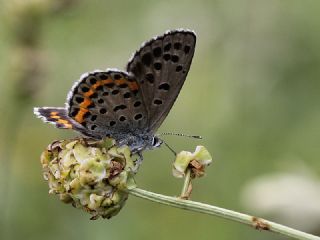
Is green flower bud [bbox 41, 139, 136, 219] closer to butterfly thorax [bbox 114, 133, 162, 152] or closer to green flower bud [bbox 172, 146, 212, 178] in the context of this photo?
green flower bud [bbox 172, 146, 212, 178]

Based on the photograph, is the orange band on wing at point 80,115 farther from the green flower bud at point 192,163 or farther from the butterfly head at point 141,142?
the green flower bud at point 192,163

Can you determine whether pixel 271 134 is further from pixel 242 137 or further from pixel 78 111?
pixel 78 111

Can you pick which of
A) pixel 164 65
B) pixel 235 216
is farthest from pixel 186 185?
pixel 164 65

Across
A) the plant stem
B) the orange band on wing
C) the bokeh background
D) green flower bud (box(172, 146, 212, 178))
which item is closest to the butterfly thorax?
the orange band on wing

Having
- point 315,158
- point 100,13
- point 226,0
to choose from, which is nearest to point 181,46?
point 315,158

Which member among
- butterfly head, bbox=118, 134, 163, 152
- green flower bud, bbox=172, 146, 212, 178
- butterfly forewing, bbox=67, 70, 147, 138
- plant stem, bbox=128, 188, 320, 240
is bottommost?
plant stem, bbox=128, 188, 320, 240

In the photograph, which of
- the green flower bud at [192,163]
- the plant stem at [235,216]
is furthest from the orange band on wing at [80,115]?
the plant stem at [235,216]
